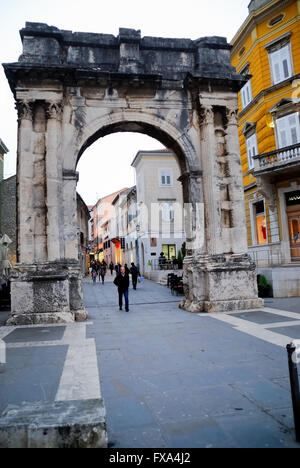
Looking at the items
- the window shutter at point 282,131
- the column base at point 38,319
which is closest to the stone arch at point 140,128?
the column base at point 38,319

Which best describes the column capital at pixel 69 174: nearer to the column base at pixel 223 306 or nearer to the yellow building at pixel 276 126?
the column base at pixel 223 306

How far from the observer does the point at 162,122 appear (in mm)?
11484

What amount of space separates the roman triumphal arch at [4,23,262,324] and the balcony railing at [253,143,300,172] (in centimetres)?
548

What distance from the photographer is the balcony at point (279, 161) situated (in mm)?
15789

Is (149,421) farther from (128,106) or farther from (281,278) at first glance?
(281,278)

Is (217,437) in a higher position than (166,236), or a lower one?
lower

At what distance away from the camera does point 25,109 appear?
10.3m

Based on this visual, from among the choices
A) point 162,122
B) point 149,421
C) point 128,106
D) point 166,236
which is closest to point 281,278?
point 162,122

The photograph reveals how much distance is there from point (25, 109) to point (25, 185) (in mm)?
2352

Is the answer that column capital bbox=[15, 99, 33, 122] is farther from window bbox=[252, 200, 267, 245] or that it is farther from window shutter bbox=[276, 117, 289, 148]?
window bbox=[252, 200, 267, 245]

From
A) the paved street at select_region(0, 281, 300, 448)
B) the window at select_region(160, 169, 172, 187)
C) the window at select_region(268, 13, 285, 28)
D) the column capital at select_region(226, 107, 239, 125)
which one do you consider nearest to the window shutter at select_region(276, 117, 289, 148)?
the window at select_region(268, 13, 285, 28)

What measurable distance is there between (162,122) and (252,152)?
1022 centimetres

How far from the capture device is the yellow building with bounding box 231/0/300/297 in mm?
16969

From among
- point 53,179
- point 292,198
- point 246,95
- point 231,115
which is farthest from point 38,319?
point 246,95
